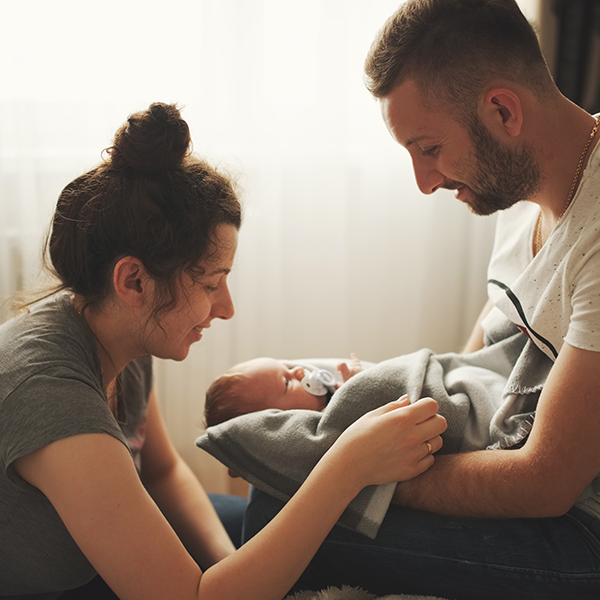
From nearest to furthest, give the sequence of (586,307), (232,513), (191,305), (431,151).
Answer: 1. (586,307)
2. (191,305)
3. (431,151)
4. (232,513)

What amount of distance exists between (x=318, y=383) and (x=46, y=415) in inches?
26.6

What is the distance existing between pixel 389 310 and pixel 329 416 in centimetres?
118

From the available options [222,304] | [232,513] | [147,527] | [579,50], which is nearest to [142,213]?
[222,304]

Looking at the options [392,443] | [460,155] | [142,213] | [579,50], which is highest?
[579,50]

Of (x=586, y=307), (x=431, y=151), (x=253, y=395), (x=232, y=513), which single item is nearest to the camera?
(x=586, y=307)

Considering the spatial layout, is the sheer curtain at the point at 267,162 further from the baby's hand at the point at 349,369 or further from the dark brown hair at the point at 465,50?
the dark brown hair at the point at 465,50

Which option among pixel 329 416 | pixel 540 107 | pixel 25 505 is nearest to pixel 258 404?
pixel 329 416

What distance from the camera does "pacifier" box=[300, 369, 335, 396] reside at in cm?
140

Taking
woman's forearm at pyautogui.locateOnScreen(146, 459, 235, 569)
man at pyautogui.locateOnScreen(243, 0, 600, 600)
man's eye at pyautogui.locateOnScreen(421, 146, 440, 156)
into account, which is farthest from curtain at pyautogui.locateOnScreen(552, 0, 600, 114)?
woman's forearm at pyautogui.locateOnScreen(146, 459, 235, 569)

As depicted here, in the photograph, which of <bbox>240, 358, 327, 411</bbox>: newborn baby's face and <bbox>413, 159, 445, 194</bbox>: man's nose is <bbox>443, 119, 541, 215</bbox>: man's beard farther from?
<bbox>240, 358, 327, 411</bbox>: newborn baby's face

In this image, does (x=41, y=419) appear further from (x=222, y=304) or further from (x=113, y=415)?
(x=222, y=304)

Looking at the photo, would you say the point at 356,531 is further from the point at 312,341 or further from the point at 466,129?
the point at 312,341

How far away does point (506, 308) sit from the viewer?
1.29 m

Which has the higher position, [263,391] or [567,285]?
[567,285]
